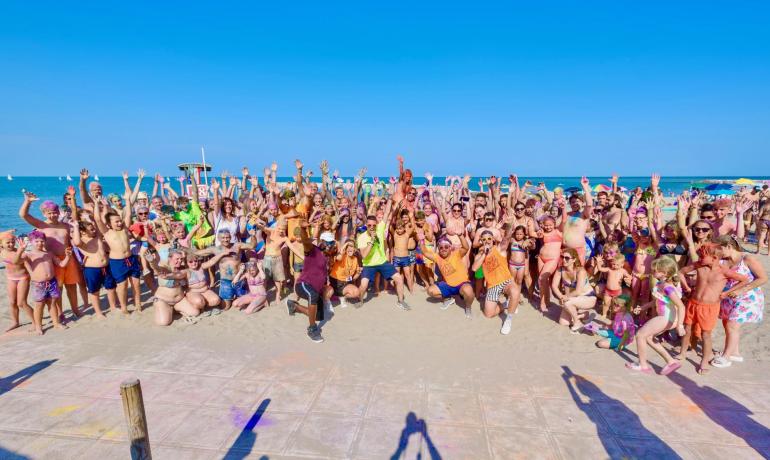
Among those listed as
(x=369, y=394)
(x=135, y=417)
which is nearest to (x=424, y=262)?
(x=369, y=394)

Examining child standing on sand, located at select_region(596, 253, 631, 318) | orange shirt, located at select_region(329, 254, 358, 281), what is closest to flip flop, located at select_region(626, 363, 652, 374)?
child standing on sand, located at select_region(596, 253, 631, 318)

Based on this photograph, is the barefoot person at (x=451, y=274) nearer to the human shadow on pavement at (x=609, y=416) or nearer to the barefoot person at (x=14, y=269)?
the human shadow on pavement at (x=609, y=416)

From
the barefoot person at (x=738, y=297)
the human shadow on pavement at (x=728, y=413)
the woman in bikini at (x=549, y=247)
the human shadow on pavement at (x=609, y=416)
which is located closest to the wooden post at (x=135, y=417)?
the human shadow on pavement at (x=609, y=416)

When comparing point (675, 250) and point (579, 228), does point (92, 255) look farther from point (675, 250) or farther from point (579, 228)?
point (675, 250)

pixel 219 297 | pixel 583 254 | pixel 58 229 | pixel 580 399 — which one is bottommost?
pixel 580 399

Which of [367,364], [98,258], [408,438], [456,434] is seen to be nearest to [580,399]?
[456,434]

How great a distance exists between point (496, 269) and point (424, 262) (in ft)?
5.54

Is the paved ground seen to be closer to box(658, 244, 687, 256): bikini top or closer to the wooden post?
the wooden post

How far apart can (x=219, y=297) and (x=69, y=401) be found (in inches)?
116

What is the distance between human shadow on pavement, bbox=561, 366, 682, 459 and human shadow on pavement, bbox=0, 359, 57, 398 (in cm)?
699

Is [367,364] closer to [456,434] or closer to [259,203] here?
[456,434]

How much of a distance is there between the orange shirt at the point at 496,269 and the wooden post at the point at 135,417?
5.58 m

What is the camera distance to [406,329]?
6262 millimetres

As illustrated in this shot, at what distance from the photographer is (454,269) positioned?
6.91 m
